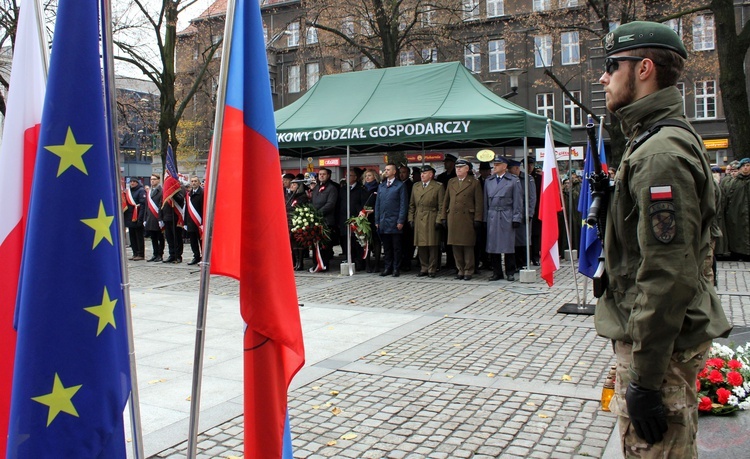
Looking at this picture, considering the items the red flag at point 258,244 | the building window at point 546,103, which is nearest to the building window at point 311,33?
the building window at point 546,103

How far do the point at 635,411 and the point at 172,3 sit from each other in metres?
27.4

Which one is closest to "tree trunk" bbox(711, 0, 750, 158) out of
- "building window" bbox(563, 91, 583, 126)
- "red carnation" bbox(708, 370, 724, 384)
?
"red carnation" bbox(708, 370, 724, 384)

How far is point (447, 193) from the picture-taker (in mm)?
12812

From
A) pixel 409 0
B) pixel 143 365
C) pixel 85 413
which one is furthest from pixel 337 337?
pixel 409 0

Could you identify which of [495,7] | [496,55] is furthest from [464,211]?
[495,7]

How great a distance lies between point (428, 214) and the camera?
1288 cm

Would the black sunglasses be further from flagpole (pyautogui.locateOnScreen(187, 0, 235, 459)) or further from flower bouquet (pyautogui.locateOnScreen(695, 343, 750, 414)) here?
flower bouquet (pyautogui.locateOnScreen(695, 343, 750, 414))

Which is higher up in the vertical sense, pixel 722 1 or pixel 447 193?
pixel 722 1

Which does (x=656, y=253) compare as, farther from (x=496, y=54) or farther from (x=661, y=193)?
(x=496, y=54)

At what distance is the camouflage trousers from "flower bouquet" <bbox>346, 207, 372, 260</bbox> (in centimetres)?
1110

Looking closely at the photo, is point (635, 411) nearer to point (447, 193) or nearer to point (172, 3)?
point (447, 193)

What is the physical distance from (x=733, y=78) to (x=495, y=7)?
97.9ft

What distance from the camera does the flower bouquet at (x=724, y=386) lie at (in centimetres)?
421

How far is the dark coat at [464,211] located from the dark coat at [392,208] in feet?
3.14
